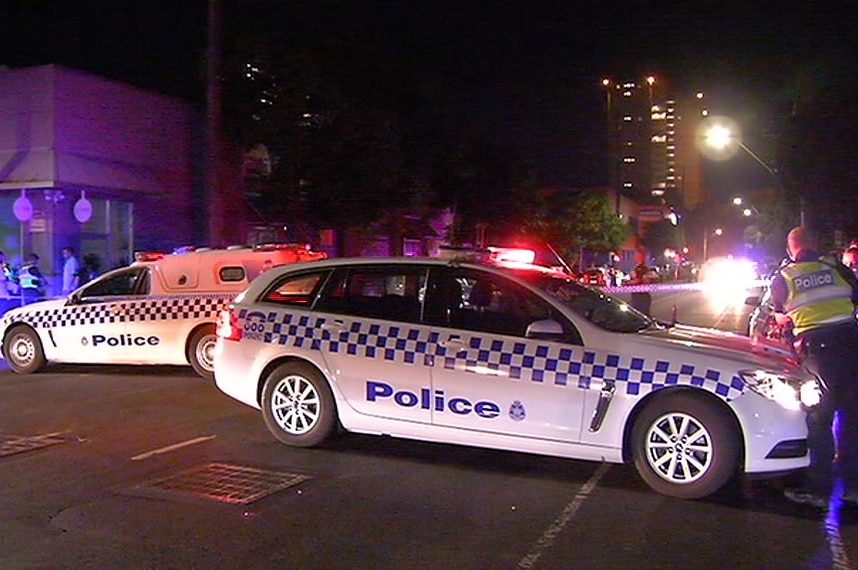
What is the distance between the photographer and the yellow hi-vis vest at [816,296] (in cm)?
710

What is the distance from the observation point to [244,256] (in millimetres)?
12414

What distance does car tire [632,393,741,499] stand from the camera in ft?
20.5

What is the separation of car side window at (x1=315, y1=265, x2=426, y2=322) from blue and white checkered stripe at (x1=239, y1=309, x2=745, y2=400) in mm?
122

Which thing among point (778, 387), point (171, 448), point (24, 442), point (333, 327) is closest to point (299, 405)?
point (333, 327)

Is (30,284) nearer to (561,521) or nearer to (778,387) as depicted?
(561,521)

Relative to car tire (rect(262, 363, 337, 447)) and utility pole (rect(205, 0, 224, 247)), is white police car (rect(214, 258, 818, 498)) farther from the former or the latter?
utility pole (rect(205, 0, 224, 247))

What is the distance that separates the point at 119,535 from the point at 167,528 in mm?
283

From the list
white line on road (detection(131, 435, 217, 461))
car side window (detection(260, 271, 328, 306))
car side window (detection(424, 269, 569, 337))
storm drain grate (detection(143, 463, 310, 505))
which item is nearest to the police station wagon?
white line on road (detection(131, 435, 217, 461))

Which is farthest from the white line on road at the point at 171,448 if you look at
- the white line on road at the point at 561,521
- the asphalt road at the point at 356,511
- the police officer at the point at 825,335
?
the police officer at the point at 825,335

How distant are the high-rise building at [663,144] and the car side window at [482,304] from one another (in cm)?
10281

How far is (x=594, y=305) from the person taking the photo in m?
7.26

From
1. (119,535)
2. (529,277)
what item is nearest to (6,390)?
(119,535)

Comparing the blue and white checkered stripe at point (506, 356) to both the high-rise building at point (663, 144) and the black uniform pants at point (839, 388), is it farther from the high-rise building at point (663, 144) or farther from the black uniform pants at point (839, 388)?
the high-rise building at point (663, 144)

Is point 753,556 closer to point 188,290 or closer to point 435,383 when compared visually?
point 435,383
